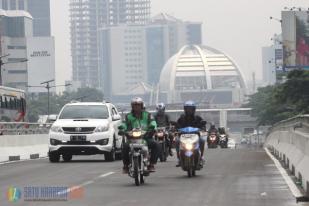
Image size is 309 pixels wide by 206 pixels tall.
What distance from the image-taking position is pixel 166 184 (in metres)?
19.5

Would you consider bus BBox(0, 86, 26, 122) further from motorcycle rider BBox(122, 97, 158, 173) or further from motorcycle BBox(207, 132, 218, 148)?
motorcycle rider BBox(122, 97, 158, 173)

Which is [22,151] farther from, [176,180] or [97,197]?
[97,197]

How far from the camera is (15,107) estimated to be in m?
60.1

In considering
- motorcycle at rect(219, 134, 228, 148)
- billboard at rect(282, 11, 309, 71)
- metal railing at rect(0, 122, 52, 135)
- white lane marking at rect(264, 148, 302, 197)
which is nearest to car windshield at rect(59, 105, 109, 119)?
white lane marking at rect(264, 148, 302, 197)

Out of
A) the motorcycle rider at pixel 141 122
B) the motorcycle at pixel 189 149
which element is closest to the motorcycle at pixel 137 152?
the motorcycle rider at pixel 141 122

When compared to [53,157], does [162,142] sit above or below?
above

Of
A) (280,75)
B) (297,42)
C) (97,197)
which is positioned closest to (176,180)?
(97,197)

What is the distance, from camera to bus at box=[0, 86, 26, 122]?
2234 inches

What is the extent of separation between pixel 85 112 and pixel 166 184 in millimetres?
10937

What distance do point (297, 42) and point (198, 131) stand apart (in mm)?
71517

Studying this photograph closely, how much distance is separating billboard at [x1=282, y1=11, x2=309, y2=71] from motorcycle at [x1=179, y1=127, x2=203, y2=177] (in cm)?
7067

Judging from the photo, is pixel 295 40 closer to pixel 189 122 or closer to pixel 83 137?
pixel 83 137

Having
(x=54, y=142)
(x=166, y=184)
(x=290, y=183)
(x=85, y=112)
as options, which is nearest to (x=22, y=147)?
(x=85, y=112)

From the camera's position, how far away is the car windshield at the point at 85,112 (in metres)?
30.0
